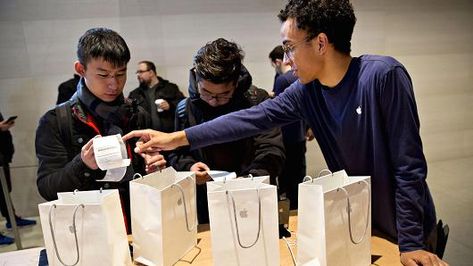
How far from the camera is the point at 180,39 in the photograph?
13.6 feet

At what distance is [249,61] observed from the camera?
4.35 metres

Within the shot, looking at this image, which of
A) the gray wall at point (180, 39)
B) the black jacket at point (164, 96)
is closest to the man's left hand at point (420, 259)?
the black jacket at point (164, 96)

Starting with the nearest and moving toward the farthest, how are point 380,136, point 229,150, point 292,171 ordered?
point 380,136
point 229,150
point 292,171

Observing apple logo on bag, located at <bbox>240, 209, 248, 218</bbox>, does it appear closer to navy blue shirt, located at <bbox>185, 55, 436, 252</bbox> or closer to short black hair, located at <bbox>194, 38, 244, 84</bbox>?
navy blue shirt, located at <bbox>185, 55, 436, 252</bbox>

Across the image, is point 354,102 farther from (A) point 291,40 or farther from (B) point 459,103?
(B) point 459,103

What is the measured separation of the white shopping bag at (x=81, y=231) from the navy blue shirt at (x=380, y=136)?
700 mm

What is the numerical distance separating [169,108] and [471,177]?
3.36 meters

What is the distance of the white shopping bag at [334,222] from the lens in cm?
102

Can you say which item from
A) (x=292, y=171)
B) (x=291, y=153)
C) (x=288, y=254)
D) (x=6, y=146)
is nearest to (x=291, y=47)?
(x=288, y=254)

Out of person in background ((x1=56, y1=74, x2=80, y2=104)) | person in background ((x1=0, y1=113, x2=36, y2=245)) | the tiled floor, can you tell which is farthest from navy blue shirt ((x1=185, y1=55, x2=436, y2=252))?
person in background ((x1=0, y1=113, x2=36, y2=245))

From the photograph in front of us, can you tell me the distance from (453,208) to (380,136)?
9.46 ft

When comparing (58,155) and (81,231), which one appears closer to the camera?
(81,231)

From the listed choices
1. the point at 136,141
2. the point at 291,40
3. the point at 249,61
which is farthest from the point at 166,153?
the point at 249,61

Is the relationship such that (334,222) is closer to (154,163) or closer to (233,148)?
(154,163)
